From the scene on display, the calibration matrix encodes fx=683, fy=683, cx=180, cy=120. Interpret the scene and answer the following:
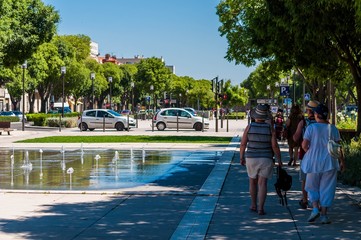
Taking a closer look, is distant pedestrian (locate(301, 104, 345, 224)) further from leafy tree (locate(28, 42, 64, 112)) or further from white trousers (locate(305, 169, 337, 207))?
leafy tree (locate(28, 42, 64, 112))

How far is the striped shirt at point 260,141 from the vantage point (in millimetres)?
9664

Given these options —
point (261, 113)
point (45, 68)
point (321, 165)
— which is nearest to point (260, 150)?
point (261, 113)

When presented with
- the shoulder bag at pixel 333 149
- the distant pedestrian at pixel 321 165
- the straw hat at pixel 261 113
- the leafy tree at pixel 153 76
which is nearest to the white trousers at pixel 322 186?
the distant pedestrian at pixel 321 165

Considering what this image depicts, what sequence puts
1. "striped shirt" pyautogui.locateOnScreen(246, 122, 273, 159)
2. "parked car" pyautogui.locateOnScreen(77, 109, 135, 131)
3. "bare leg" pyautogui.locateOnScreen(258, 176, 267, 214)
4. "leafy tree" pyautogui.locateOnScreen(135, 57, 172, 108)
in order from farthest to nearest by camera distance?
1. "leafy tree" pyautogui.locateOnScreen(135, 57, 172, 108)
2. "parked car" pyautogui.locateOnScreen(77, 109, 135, 131)
3. "striped shirt" pyautogui.locateOnScreen(246, 122, 273, 159)
4. "bare leg" pyautogui.locateOnScreen(258, 176, 267, 214)

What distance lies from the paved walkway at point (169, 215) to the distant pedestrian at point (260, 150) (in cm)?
49

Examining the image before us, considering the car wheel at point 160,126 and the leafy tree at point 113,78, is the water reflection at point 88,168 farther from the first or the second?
the leafy tree at point 113,78

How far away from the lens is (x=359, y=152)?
48.6 ft

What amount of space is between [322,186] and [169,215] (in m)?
2.16

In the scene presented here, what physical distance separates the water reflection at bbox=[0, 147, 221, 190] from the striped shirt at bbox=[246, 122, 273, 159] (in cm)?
419

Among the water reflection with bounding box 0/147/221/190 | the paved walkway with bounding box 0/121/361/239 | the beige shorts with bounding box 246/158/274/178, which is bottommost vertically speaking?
the paved walkway with bounding box 0/121/361/239

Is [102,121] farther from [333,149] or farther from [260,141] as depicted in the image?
[333,149]

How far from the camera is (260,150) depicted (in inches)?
381

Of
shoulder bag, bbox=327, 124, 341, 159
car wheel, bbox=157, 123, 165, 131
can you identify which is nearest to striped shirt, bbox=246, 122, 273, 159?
shoulder bag, bbox=327, 124, 341, 159

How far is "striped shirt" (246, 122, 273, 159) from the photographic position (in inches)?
380
